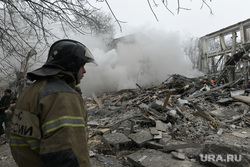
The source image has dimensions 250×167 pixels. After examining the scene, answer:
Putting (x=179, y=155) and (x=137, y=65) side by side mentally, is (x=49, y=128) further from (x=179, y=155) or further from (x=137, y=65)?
(x=137, y=65)

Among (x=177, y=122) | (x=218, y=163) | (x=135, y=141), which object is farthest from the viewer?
(x=177, y=122)

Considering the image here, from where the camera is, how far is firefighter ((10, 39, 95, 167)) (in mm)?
863

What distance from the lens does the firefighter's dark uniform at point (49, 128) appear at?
0.86 m

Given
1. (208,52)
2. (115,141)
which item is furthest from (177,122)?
(208,52)

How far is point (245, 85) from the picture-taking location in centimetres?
810

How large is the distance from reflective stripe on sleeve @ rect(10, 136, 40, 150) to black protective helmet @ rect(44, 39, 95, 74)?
51 centimetres

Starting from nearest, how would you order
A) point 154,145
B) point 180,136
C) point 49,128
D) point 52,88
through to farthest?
point 49,128 → point 52,88 → point 154,145 → point 180,136

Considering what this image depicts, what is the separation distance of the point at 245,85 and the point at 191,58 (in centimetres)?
2902

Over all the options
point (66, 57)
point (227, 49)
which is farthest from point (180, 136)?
point (227, 49)

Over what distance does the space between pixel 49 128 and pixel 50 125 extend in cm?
2

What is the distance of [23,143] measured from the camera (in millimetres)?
1031

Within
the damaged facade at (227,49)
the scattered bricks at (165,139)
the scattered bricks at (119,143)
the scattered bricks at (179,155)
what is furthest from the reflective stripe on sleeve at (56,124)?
the damaged facade at (227,49)

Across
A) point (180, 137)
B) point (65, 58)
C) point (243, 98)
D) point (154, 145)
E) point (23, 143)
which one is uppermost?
point (65, 58)

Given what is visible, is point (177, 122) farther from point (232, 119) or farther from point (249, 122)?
point (249, 122)
